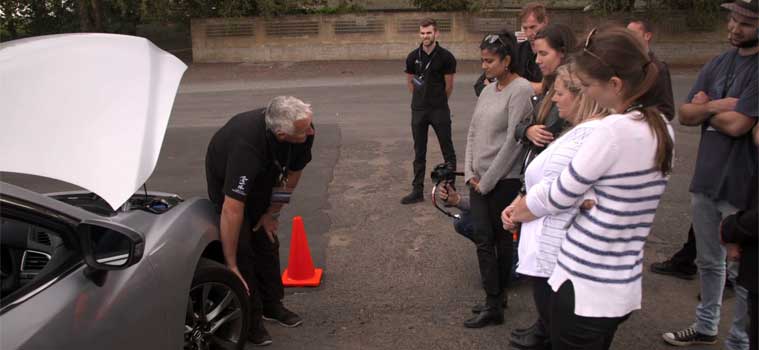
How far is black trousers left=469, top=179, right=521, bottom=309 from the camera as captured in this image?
14.3 feet

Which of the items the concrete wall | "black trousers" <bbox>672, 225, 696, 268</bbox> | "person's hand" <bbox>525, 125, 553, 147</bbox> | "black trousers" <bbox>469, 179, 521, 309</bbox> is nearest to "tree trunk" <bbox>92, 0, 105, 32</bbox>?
the concrete wall

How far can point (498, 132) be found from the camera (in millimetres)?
4320

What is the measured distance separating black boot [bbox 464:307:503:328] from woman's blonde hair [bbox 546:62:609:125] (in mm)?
1762

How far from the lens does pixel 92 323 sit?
8.83 ft

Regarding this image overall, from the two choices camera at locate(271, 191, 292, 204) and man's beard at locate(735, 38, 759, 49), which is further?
camera at locate(271, 191, 292, 204)

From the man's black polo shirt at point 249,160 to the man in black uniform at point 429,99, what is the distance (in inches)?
113

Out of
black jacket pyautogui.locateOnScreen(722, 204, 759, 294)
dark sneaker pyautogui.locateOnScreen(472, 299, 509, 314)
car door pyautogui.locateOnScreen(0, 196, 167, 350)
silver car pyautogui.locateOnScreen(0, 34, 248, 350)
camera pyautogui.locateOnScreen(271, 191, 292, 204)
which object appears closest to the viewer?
car door pyautogui.locateOnScreen(0, 196, 167, 350)

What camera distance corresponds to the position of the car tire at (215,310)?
3662 millimetres

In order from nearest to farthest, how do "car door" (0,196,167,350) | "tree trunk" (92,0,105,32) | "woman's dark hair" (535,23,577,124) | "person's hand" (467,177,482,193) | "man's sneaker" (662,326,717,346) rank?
1. "car door" (0,196,167,350)
2. "woman's dark hair" (535,23,577,124)
3. "man's sneaker" (662,326,717,346)
4. "person's hand" (467,177,482,193)
5. "tree trunk" (92,0,105,32)

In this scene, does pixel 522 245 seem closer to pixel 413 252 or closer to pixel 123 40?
pixel 123 40

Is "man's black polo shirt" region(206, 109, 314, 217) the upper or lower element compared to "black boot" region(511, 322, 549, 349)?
upper

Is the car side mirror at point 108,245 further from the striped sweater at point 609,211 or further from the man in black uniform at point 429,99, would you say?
the man in black uniform at point 429,99

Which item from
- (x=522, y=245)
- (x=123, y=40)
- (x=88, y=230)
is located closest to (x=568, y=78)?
(x=522, y=245)

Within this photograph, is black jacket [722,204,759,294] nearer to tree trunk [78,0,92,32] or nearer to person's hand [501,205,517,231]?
person's hand [501,205,517,231]
